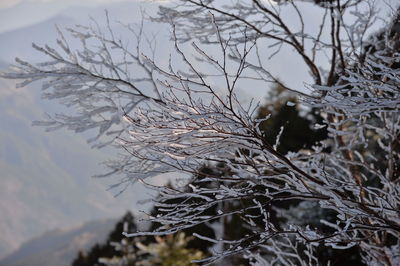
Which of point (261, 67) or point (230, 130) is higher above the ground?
point (261, 67)

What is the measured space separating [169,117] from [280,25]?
2183 mm

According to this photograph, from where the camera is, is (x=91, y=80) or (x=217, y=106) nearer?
(x=217, y=106)

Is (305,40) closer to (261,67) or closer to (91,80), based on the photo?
(261,67)

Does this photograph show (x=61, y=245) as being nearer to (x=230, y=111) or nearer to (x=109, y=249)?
(x=109, y=249)

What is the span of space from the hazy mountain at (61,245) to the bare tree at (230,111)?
103202 millimetres

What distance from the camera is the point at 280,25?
173 inches

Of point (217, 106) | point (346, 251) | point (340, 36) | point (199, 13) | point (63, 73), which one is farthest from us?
point (346, 251)

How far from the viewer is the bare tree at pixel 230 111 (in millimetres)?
2555

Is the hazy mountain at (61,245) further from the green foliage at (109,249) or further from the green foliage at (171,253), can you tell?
the green foliage at (171,253)

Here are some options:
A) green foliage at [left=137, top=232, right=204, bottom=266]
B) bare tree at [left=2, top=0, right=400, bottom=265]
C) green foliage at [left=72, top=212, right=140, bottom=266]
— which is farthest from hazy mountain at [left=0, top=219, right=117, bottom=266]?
bare tree at [left=2, top=0, right=400, bottom=265]

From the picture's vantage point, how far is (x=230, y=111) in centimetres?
257

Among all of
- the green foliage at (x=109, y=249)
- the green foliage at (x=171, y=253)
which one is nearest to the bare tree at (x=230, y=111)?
the green foliage at (x=171, y=253)

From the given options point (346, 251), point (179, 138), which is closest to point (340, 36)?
point (179, 138)

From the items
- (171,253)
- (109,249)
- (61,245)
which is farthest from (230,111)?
(61,245)
